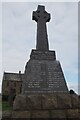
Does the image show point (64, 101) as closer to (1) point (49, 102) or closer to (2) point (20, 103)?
(1) point (49, 102)

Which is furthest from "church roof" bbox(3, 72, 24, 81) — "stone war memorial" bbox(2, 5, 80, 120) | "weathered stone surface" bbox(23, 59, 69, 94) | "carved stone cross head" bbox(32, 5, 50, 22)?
"weathered stone surface" bbox(23, 59, 69, 94)

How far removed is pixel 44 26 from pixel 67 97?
479 centimetres

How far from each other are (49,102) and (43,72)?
179 centimetres

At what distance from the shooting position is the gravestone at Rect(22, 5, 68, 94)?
9.41m

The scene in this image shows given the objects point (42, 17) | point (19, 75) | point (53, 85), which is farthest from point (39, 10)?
point (19, 75)

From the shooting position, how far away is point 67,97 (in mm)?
8883

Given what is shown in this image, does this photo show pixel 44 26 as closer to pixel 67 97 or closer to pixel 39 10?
pixel 39 10

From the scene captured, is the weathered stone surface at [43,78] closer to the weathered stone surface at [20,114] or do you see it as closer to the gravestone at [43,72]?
the gravestone at [43,72]

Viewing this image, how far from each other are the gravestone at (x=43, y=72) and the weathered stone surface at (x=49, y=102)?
1.96ft

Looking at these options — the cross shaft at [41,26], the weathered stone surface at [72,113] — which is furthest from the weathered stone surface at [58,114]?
the cross shaft at [41,26]

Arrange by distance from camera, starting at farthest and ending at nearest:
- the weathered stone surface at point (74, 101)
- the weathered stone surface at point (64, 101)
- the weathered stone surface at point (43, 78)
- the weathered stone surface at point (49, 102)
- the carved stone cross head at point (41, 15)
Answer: the carved stone cross head at point (41, 15), the weathered stone surface at point (43, 78), the weathered stone surface at point (74, 101), the weathered stone surface at point (64, 101), the weathered stone surface at point (49, 102)

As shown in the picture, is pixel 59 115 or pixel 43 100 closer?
pixel 59 115

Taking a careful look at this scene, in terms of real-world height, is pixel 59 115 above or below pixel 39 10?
below

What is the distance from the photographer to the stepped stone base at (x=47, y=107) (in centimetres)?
809
